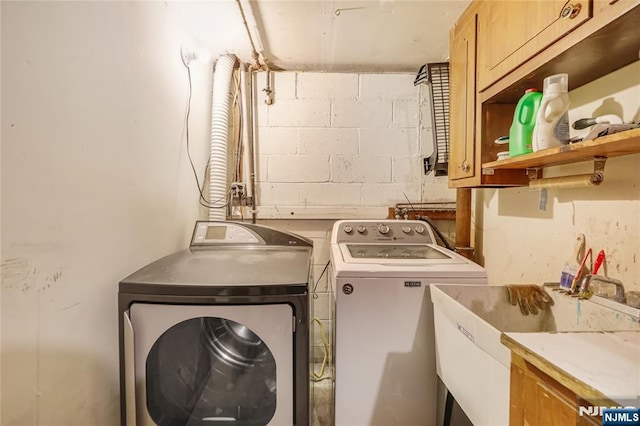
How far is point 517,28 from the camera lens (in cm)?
107

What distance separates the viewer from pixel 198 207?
200cm

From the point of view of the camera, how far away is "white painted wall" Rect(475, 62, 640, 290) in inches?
36.8

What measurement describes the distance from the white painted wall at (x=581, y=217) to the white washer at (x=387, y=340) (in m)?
0.38

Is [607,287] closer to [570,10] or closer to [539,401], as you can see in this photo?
[539,401]

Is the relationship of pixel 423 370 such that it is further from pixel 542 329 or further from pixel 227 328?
pixel 227 328

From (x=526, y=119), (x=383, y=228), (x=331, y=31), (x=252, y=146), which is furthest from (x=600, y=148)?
(x=252, y=146)

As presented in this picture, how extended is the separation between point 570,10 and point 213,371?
1.77 meters

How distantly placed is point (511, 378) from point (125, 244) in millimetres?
1343

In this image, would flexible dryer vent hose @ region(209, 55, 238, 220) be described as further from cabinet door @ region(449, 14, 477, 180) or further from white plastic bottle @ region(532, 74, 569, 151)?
white plastic bottle @ region(532, 74, 569, 151)

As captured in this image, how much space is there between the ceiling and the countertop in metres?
1.66

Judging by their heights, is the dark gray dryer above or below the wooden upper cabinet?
below

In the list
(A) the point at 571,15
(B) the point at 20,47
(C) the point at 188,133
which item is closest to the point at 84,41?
(B) the point at 20,47

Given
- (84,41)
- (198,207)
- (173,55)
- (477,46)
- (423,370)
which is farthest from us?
(198,207)

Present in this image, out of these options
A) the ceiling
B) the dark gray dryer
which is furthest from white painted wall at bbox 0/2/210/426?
the ceiling
